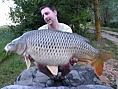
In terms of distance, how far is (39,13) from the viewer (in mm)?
10242

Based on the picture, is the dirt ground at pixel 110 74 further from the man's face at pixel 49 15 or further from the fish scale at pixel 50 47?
the fish scale at pixel 50 47

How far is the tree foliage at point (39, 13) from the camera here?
1016cm

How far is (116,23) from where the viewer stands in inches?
867

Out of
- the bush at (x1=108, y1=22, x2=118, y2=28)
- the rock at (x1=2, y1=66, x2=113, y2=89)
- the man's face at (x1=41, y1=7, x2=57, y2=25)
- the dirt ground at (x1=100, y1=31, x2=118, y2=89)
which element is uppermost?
the man's face at (x1=41, y1=7, x2=57, y2=25)

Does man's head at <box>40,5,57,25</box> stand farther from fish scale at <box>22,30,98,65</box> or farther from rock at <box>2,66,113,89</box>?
rock at <box>2,66,113,89</box>

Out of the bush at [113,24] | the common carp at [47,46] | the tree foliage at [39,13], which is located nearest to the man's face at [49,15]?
the common carp at [47,46]

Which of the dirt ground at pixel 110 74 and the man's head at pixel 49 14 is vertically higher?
the man's head at pixel 49 14

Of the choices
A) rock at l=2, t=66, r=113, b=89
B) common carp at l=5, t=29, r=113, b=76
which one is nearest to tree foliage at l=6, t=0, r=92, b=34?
rock at l=2, t=66, r=113, b=89

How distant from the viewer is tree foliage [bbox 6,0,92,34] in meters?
10.2

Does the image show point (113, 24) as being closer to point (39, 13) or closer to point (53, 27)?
point (39, 13)

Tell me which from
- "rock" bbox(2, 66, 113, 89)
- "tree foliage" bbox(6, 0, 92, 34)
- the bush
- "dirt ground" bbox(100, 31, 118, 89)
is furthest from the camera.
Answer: the bush

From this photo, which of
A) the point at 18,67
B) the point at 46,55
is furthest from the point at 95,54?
the point at 18,67

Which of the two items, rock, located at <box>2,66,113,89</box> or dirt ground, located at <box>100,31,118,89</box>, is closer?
rock, located at <box>2,66,113,89</box>

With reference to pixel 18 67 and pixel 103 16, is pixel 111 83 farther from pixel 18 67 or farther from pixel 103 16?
pixel 103 16
